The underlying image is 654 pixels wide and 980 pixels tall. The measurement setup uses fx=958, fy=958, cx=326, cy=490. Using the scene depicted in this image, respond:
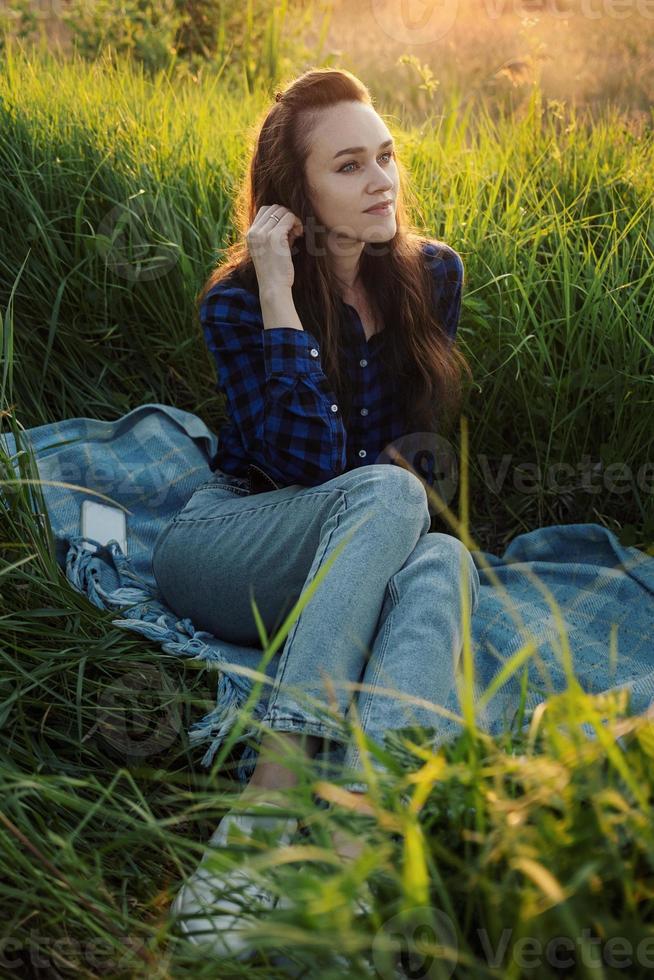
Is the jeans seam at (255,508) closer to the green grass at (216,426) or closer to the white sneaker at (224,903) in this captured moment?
the green grass at (216,426)

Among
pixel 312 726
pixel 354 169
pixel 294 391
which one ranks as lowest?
pixel 312 726

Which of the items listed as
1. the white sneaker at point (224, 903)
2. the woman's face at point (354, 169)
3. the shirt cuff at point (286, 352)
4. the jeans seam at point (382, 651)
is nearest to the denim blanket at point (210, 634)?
the jeans seam at point (382, 651)

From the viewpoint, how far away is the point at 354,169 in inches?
85.4

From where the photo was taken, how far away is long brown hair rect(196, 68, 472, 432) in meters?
2.20

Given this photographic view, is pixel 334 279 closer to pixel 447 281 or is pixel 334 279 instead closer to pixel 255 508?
pixel 447 281

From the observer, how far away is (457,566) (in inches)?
70.0

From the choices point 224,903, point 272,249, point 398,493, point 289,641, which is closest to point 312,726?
point 289,641

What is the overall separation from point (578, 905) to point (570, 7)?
252 inches

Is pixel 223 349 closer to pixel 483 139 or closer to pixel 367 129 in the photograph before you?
pixel 367 129

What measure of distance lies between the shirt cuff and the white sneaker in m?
0.98

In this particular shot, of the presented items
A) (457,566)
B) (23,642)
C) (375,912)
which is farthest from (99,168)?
(375,912)

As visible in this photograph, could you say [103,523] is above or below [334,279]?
below

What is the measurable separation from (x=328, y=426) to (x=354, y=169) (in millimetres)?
593

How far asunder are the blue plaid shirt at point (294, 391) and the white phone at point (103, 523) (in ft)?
0.86
